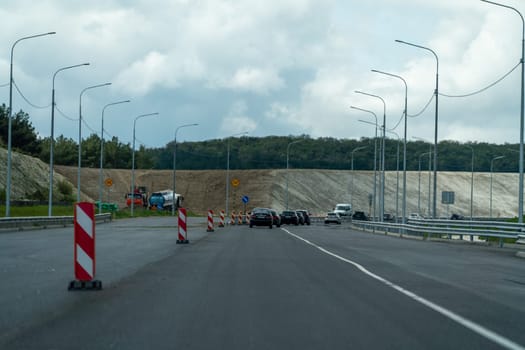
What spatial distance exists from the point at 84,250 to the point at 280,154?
16021 cm

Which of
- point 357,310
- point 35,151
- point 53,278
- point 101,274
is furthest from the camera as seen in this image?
point 35,151

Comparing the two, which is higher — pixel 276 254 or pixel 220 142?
pixel 220 142

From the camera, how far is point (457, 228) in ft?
121

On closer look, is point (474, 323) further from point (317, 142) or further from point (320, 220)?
point (317, 142)

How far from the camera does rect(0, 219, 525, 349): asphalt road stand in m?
8.06

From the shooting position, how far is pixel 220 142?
18375 cm

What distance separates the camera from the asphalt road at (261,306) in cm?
806

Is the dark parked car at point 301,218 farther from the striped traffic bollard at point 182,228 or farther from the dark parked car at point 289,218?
the striped traffic bollard at point 182,228

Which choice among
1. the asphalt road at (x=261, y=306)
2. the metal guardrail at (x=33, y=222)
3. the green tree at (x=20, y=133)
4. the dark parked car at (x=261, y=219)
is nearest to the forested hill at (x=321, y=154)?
the green tree at (x=20, y=133)

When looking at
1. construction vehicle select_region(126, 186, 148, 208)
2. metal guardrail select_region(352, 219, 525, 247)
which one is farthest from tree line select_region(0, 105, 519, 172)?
metal guardrail select_region(352, 219, 525, 247)

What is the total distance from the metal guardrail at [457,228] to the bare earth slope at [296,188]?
59.1 meters

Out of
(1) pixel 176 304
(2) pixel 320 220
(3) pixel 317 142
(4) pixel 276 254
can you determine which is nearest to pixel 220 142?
(3) pixel 317 142

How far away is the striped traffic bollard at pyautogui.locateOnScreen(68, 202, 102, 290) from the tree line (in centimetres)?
12423

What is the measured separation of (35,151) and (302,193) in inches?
1685
